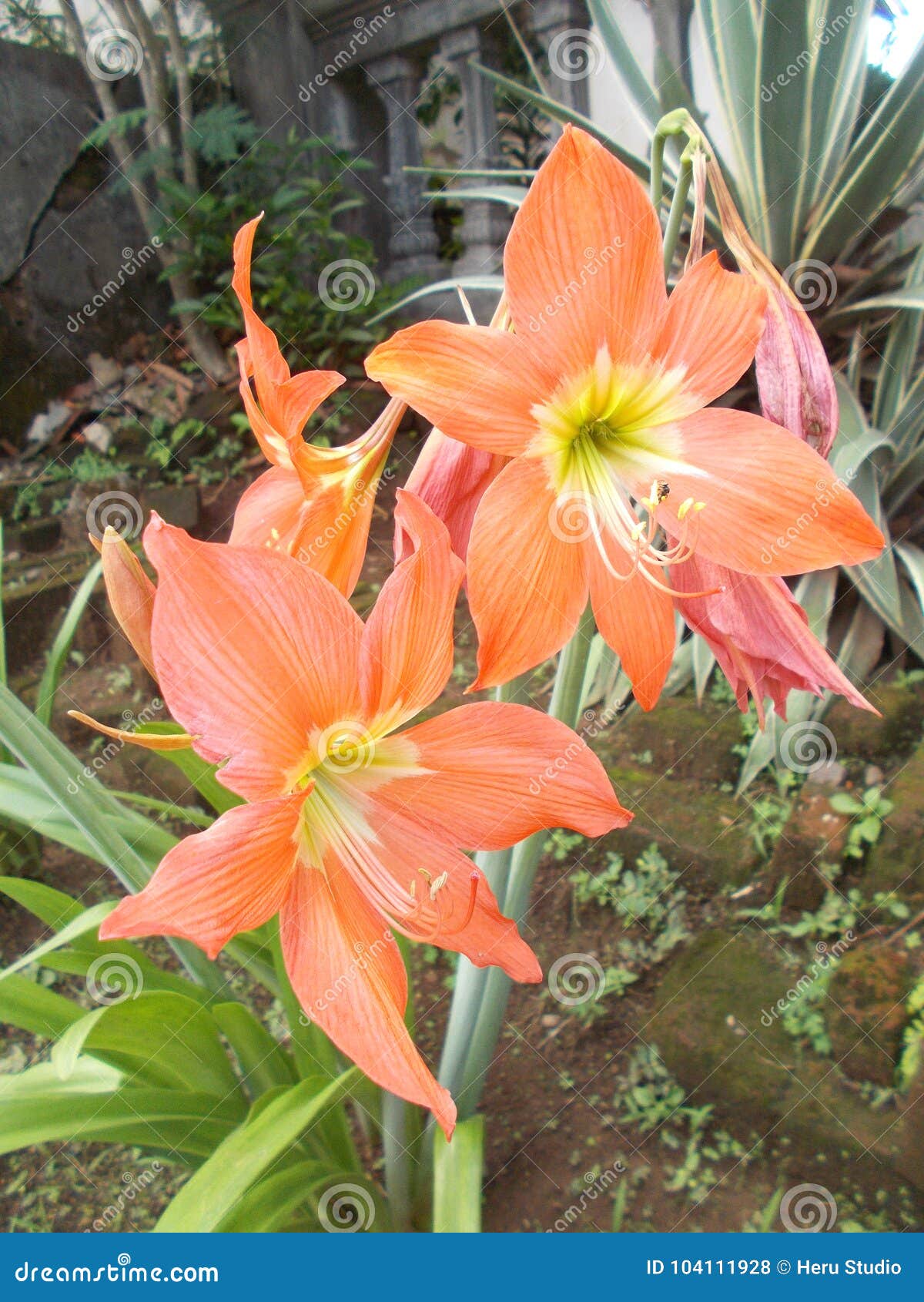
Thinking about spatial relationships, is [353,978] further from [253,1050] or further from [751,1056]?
[751,1056]

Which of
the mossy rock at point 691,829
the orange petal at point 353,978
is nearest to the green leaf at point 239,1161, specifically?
the orange petal at point 353,978

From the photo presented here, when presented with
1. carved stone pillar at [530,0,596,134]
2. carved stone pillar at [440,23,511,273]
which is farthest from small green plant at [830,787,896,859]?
carved stone pillar at [530,0,596,134]

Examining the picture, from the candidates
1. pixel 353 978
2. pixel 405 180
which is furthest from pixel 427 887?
pixel 405 180

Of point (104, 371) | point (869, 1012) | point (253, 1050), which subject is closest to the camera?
point (253, 1050)

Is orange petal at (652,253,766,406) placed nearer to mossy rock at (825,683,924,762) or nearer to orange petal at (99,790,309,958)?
orange petal at (99,790,309,958)

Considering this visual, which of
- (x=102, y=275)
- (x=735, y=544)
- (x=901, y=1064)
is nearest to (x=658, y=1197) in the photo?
(x=901, y=1064)

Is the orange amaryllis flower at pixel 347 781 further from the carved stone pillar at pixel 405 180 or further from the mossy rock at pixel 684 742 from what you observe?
the carved stone pillar at pixel 405 180
